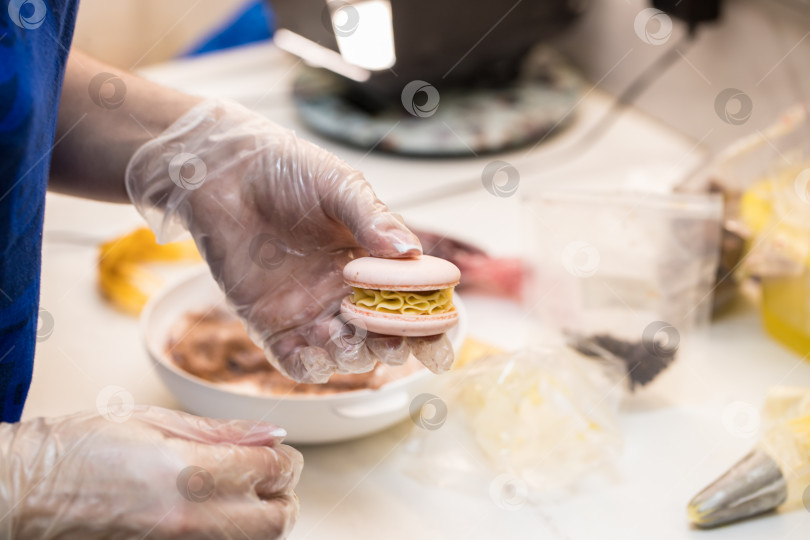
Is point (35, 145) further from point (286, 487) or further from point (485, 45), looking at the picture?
point (485, 45)

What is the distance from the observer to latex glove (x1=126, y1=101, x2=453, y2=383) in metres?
0.76

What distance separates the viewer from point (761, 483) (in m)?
0.72

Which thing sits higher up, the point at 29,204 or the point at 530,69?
the point at 530,69

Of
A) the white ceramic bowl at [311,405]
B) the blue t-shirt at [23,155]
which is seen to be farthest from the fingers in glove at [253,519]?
the blue t-shirt at [23,155]

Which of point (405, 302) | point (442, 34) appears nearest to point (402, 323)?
point (405, 302)

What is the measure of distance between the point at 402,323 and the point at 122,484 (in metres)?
0.25

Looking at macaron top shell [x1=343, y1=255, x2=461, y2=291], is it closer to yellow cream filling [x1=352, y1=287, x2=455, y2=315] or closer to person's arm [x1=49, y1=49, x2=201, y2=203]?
yellow cream filling [x1=352, y1=287, x2=455, y2=315]

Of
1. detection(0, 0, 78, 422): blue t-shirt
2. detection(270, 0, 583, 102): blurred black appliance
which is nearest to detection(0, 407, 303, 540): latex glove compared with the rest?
detection(0, 0, 78, 422): blue t-shirt

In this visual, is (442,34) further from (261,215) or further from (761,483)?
(761,483)

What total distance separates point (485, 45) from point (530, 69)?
258mm

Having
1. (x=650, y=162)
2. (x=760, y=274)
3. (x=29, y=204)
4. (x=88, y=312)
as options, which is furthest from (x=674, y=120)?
(x=29, y=204)

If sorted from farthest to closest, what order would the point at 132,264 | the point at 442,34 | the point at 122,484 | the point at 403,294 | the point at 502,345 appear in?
1. the point at 442,34
2. the point at 132,264
3. the point at 502,345
4. the point at 403,294
5. the point at 122,484

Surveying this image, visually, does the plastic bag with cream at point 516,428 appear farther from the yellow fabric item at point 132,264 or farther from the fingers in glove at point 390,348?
the yellow fabric item at point 132,264

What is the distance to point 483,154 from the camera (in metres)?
1.42
